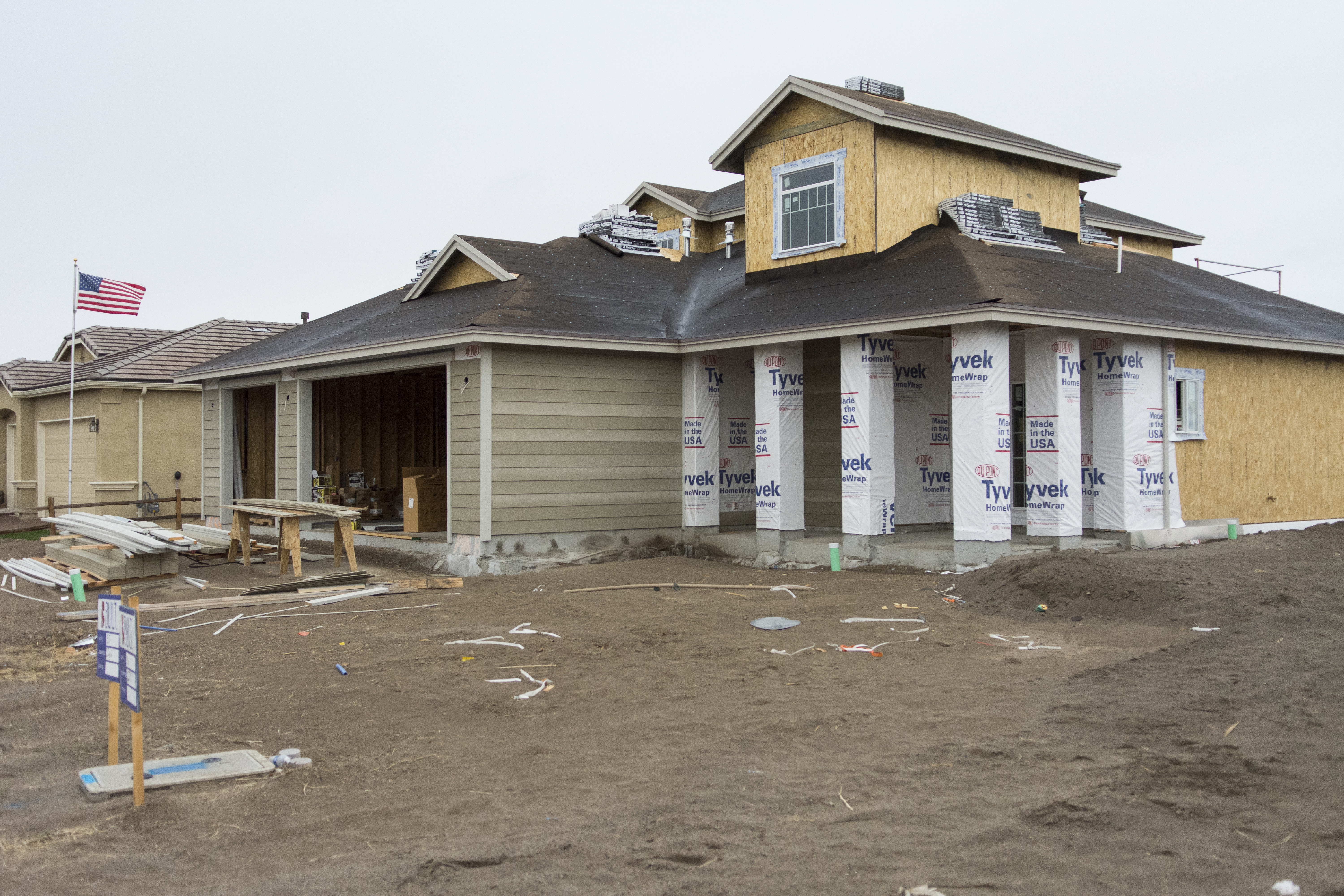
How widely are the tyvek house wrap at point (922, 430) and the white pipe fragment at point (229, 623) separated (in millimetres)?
9376

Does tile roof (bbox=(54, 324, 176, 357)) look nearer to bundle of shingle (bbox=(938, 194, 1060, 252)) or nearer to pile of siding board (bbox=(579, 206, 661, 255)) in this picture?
pile of siding board (bbox=(579, 206, 661, 255))

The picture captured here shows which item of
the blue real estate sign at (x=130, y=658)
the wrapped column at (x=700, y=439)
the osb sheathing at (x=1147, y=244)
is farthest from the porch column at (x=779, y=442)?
the osb sheathing at (x=1147, y=244)

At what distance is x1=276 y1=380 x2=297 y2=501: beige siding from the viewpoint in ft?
59.1

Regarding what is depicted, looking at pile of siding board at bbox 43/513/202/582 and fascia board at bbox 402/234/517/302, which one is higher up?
fascia board at bbox 402/234/517/302

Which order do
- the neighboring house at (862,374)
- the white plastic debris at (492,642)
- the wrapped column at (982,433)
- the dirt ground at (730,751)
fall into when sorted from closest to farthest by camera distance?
the dirt ground at (730,751) → the white plastic debris at (492,642) → the wrapped column at (982,433) → the neighboring house at (862,374)

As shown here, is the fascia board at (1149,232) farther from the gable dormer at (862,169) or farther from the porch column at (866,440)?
the porch column at (866,440)

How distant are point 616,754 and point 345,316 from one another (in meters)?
16.5

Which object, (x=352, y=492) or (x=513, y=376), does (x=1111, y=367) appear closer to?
(x=513, y=376)

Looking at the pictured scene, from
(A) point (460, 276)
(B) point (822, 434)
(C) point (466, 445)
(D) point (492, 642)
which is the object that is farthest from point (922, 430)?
(D) point (492, 642)

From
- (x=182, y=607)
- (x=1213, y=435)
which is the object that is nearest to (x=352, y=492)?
(x=182, y=607)

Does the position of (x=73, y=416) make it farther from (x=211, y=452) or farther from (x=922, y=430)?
(x=922, y=430)

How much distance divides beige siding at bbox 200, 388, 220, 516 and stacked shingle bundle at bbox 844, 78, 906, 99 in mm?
13067

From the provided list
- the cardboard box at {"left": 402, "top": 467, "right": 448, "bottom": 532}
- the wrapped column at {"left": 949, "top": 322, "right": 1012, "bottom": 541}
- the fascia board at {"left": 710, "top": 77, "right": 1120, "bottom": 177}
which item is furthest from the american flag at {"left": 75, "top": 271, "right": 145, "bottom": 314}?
the wrapped column at {"left": 949, "top": 322, "right": 1012, "bottom": 541}

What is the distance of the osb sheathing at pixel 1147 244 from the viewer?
23.2 meters
